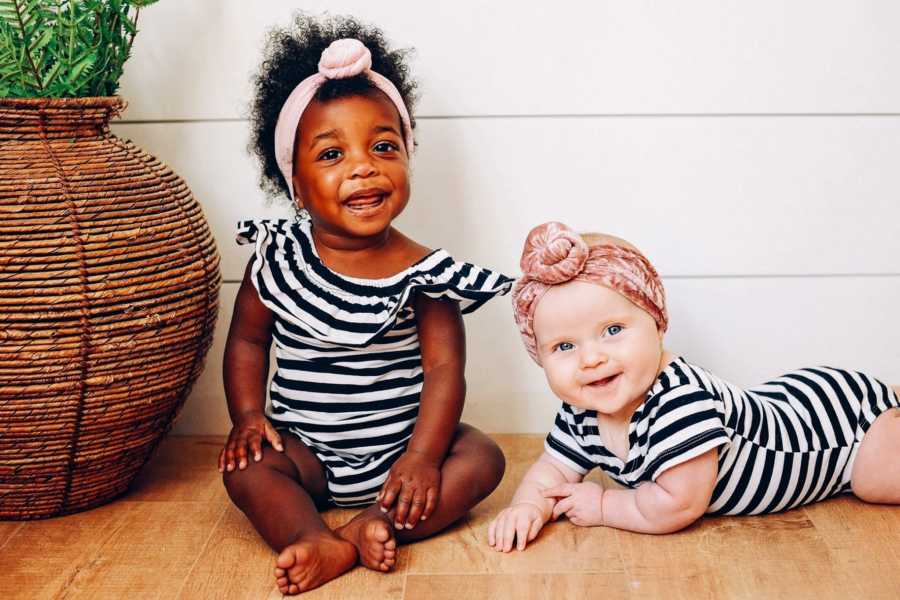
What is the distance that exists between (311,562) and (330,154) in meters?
0.50

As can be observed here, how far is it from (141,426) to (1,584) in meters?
0.26

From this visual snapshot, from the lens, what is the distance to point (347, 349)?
1334mm

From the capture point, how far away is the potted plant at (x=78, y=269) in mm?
1194

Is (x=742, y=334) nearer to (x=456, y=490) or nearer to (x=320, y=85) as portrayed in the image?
(x=456, y=490)

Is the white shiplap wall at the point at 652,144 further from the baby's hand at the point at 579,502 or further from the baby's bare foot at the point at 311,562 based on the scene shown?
the baby's bare foot at the point at 311,562

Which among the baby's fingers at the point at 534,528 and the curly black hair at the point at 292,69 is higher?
the curly black hair at the point at 292,69

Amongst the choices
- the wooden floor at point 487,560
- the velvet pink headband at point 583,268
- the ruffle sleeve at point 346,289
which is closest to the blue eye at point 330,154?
the ruffle sleeve at point 346,289

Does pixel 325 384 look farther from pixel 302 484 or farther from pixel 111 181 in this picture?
pixel 111 181

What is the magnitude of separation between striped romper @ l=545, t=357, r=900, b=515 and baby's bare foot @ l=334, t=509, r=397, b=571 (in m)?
0.29

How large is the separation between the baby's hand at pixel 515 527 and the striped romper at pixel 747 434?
0.11 m

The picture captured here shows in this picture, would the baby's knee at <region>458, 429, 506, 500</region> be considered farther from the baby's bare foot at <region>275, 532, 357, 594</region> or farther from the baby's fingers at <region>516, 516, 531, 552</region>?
the baby's bare foot at <region>275, 532, 357, 594</region>

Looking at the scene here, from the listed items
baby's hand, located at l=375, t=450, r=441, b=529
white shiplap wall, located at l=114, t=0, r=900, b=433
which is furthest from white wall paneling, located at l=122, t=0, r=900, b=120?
baby's hand, located at l=375, t=450, r=441, b=529

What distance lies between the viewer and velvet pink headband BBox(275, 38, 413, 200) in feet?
4.16

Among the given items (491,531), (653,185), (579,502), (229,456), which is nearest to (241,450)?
(229,456)
